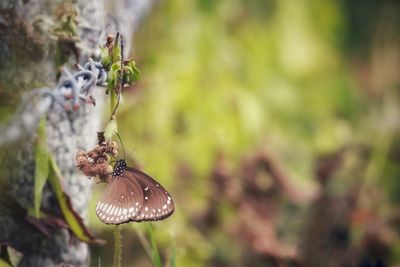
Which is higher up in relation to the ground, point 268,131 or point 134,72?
point 268,131

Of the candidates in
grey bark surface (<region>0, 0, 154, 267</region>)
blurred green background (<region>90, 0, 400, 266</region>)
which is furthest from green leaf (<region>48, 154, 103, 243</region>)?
blurred green background (<region>90, 0, 400, 266</region>)

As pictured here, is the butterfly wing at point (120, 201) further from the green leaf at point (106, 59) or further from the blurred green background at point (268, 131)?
the blurred green background at point (268, 131)

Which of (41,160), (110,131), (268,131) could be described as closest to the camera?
(110,131)

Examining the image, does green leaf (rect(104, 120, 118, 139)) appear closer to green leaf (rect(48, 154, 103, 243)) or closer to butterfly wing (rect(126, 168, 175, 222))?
butterfly wing (rect(126, 168, 175, 222))

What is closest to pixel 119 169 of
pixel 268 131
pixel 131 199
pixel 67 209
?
pixel 131 199

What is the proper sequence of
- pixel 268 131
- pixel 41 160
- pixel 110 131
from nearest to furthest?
pixel 110 131 → pixel 41 160 → pixel 268 131

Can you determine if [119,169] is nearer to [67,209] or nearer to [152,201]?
→ [152,201]

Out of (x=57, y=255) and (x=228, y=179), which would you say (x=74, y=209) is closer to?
(x=57, y=255)

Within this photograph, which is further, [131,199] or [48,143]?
[48,143]
